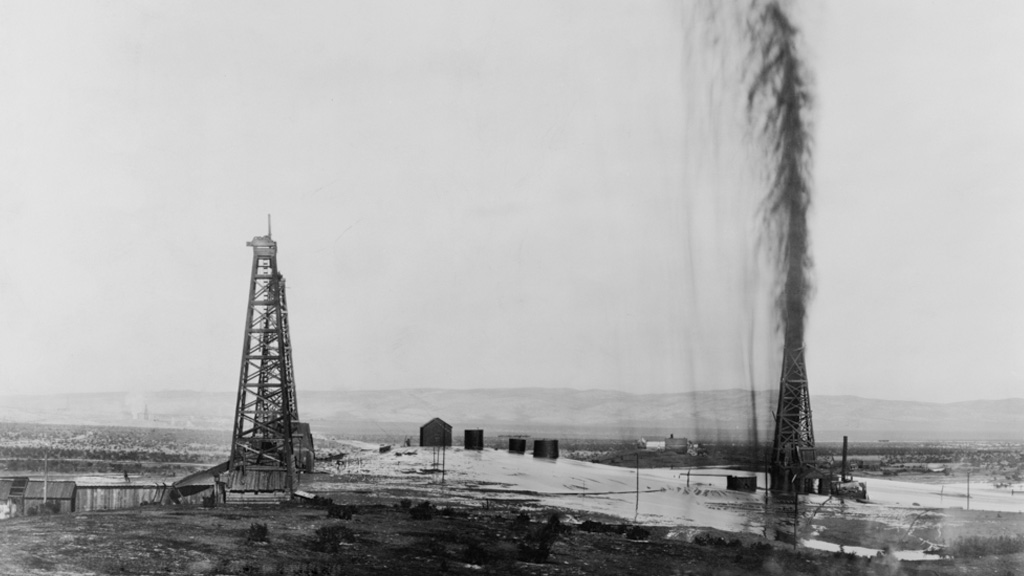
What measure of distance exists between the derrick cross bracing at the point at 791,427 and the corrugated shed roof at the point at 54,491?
1387 inches

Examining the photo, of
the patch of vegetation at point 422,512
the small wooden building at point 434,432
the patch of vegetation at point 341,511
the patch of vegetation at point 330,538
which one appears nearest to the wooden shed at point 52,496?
the patch of vegetation at point 341,511

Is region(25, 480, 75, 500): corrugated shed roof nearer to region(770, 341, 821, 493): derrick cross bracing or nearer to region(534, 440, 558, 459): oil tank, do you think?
region(770, 341, 821, 493): derrick cross bracing

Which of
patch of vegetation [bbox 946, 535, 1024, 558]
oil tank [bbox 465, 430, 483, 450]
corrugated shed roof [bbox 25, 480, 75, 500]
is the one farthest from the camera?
oil tank [bbox 465, 430, 483, 450]

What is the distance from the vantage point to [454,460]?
6250 cm

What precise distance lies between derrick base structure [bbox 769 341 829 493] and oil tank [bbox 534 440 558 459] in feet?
80.0

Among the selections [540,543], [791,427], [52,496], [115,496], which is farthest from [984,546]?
[52,496]

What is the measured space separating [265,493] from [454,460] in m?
30.3

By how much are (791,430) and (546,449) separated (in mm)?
25995

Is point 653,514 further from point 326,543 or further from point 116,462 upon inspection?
point 116,462

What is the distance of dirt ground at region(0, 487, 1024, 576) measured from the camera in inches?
824

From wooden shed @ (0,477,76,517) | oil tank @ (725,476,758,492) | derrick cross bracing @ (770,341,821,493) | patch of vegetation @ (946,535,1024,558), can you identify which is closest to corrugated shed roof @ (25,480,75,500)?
wooden shed @ (0,477,76,517)

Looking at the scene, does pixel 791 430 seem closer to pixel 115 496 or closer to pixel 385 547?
pixel 385 547

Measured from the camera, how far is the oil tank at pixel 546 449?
72.1 metres

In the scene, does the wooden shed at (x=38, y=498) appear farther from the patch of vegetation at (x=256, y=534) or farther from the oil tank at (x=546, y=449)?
the oil tank at (x=546, y=449)
